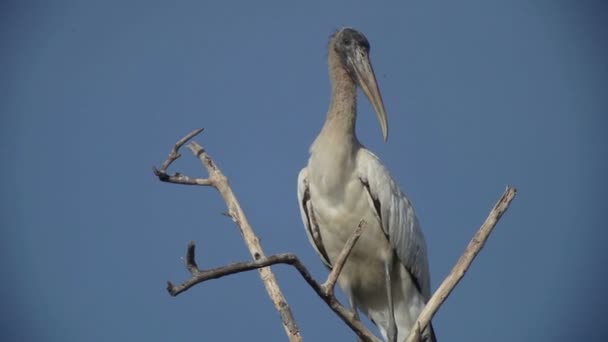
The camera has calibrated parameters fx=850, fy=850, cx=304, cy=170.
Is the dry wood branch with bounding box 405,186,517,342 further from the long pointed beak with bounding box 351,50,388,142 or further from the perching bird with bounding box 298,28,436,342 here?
the long pointed beak with bounding box 351,50,388,142

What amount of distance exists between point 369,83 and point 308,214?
1.26m

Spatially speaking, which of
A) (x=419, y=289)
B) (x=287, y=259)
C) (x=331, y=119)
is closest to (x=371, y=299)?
(x=419, y=289)

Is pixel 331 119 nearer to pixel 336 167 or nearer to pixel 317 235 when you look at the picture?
pixel 336 167

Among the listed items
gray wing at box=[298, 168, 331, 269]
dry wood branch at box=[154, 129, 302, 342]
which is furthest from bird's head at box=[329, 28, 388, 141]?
dry wood branch at box=[154, 129, 302, 342]

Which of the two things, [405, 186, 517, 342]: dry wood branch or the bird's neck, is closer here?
[405, 186, 517, 342]: dry wood branch

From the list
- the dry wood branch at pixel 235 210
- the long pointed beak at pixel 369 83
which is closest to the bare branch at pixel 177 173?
the dry wood branch at pixel 235 210

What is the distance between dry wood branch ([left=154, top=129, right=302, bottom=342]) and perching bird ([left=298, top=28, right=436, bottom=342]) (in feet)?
2.03

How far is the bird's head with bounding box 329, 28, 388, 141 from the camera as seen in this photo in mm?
7336

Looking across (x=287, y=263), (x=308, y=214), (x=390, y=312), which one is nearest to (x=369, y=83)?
(x=308, y=214)

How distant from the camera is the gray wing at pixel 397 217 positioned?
23.2 feet

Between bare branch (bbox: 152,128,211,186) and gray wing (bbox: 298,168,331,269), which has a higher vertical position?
bare branch (bbox: 152,128,211,186)

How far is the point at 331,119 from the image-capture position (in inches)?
282

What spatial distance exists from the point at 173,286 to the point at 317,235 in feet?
10.3

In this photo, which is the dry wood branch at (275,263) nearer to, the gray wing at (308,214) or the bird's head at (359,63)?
the gray wing at (308,214)
